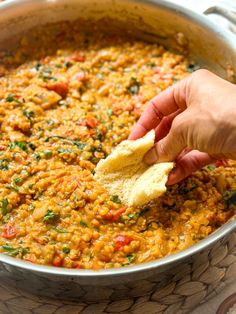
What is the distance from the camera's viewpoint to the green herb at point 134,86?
114 inches

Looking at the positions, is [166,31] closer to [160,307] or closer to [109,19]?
[109,19]

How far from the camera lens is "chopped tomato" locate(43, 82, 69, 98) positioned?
285cm

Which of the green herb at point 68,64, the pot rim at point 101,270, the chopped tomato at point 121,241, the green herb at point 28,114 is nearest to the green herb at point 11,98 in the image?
the green herb at point 28,114

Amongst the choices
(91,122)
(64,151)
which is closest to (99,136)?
(91,122)

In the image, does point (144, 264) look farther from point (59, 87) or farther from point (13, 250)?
point (59, 87)

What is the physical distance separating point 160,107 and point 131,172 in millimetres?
347

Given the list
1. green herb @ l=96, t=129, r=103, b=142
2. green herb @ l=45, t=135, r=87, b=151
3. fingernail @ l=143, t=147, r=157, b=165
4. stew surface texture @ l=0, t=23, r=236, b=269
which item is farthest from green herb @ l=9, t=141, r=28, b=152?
fingernail @ l=143, t=147, r=157, b=165

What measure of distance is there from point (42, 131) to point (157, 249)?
0.92 meters

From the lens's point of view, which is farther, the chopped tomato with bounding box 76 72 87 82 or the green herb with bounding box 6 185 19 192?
the chopped tomato with bounding box 76 72 87 82

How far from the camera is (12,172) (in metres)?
2.40

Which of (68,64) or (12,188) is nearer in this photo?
(12,188)

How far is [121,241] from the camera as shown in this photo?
218 centimetres

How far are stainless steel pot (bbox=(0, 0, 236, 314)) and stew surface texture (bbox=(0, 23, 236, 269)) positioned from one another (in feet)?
0.39

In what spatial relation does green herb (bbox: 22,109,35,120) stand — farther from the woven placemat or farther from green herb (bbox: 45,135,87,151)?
the woven placemat
